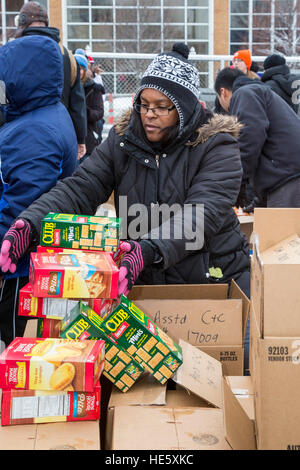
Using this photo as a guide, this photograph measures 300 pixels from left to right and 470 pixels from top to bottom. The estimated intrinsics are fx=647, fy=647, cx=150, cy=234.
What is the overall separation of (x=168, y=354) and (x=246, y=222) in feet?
10.4

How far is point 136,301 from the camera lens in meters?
2.57

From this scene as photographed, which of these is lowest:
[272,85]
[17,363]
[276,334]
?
[17,363]

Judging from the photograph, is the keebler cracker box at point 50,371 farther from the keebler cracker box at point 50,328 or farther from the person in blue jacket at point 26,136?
the person in blue jacket at point 26,136

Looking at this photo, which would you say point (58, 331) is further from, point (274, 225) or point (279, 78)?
point (279, 78)

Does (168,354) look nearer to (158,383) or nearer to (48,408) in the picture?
(158,383)

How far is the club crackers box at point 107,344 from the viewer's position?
2.10 meters

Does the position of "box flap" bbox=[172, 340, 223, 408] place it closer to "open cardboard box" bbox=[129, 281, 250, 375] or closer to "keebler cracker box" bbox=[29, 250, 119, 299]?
"open cardboard box" bbox=[129, 281, 250, 375]

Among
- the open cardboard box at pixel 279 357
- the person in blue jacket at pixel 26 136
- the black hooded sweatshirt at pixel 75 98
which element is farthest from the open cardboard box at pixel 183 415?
the black hooded sweatshirt at pixel 75 98

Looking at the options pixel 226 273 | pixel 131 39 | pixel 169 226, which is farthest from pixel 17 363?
pixel 131 39

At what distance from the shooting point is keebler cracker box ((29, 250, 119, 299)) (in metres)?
2.07

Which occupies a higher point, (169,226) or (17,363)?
(169,226)

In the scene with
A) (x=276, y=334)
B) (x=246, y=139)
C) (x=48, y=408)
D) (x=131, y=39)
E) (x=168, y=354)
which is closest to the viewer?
(x=276, y=334)

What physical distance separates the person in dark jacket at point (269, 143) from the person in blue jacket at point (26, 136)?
6.69ft

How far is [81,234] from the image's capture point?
7.54 feet
